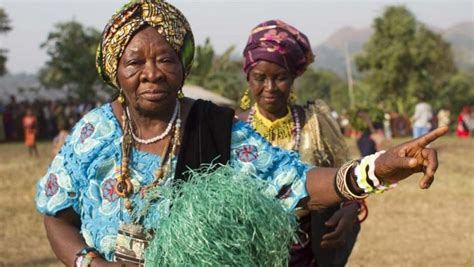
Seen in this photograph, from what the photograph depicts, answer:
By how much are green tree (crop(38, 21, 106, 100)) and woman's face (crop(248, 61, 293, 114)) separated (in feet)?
87.5

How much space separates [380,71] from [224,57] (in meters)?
7.47

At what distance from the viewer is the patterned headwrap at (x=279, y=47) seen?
4.04 meters

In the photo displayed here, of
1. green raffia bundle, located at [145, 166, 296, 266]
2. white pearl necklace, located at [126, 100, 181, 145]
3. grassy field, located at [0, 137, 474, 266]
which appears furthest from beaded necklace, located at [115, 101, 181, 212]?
grassy field, located at [0, 137, 474, 266]

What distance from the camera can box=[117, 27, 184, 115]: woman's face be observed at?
8.40ft

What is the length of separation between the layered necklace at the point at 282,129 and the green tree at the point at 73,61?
2661 centimetres

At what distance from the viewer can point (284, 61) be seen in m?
4.04

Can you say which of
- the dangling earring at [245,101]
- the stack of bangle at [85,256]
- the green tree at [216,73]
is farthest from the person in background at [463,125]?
the stack of bangle at [85,256]

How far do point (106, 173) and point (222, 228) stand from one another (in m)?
0.75

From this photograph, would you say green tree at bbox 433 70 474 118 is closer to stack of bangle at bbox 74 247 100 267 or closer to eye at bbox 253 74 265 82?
eye at bbox 253 74 265 82

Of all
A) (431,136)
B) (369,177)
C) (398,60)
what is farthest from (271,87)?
(398,60)

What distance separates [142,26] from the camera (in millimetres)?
2588

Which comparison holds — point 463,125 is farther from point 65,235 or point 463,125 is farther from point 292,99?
point 65,235

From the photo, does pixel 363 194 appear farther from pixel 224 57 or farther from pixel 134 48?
pixel 224 57

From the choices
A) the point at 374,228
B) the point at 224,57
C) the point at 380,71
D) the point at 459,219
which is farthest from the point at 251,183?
the point at 380,71
